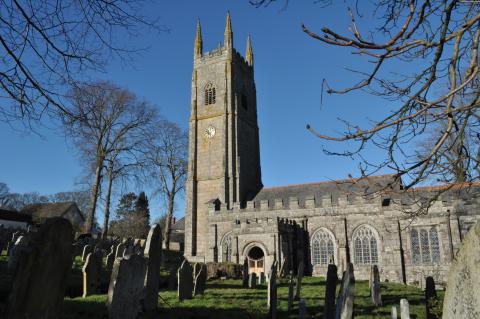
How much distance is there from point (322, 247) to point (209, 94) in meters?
18.4

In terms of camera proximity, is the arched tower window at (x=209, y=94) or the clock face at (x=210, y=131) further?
the arched tower window at (x=209, y=94)

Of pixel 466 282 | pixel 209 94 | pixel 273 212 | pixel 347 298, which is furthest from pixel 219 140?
pixel 466 282

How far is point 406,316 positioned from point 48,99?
616 centimetres

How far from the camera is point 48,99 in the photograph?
Answer: 4.05 metres

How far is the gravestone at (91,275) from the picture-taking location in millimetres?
10773

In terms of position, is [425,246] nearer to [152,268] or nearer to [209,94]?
[152,268]

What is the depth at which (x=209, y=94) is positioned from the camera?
124 feet

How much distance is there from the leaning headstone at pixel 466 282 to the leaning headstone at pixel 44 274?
4.46 metres

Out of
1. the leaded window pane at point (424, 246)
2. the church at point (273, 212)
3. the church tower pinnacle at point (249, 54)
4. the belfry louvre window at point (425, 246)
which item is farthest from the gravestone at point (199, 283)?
the church tower pinnacle at point (249, 54)

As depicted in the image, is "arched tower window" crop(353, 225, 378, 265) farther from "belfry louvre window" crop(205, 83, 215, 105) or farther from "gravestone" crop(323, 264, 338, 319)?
"gravestone" crop(323, 264, 338, 319)

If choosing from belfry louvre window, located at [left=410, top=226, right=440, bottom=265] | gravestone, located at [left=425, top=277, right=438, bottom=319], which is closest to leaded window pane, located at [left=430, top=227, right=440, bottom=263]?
belfry louvre window, located at [left=410, top=226, right=440, bottom=265]

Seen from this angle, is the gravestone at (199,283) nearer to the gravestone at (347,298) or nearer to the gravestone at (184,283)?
the gravestone at (184,283)

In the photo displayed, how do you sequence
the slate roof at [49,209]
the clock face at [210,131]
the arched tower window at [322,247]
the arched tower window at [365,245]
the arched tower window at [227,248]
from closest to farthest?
the arched tower window at [365,245] → the arched tower window at [322,247] → the arched tower window at [227,248] → the clock face at [210,131] → the slate roof at [49,209]

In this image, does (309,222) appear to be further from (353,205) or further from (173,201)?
(173,201)
